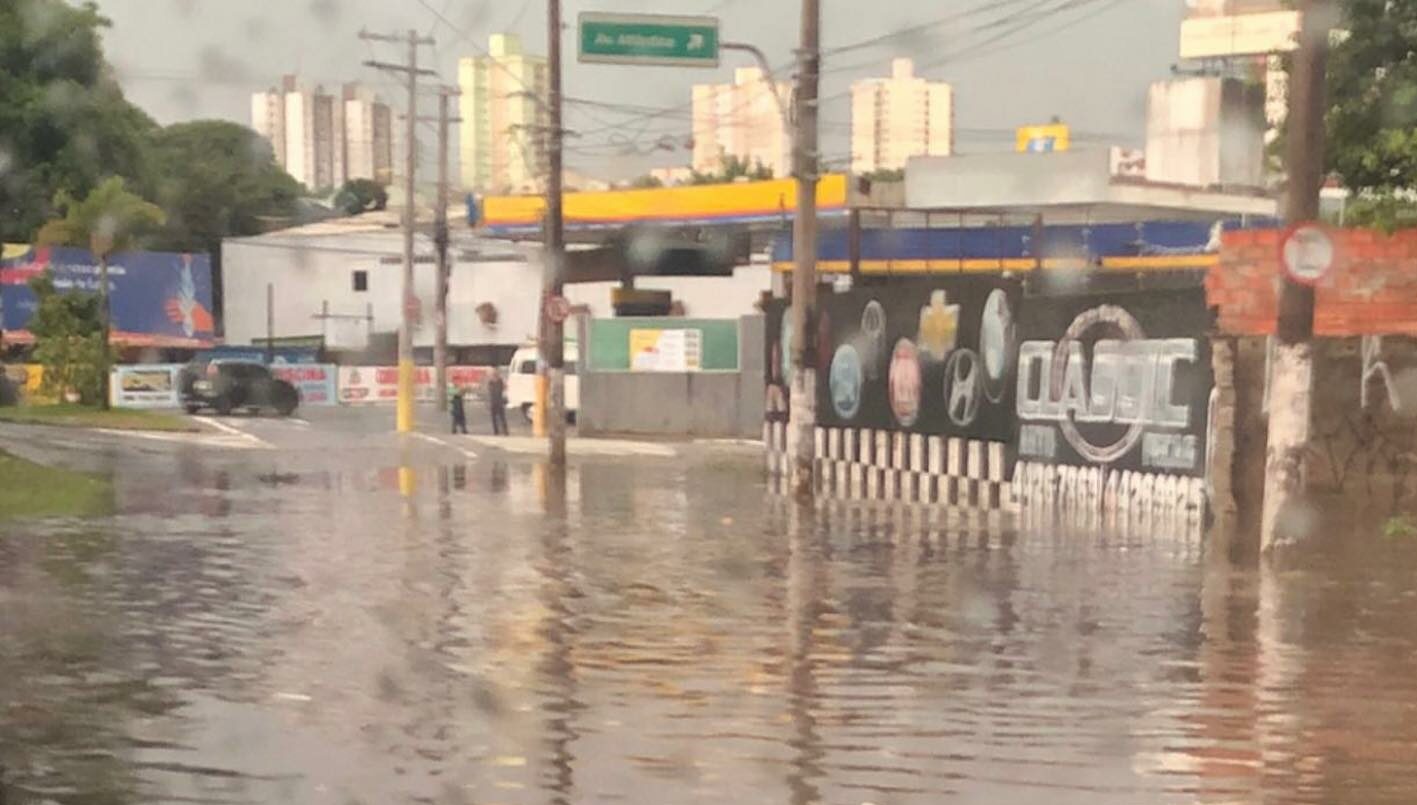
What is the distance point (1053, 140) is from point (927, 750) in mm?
47587

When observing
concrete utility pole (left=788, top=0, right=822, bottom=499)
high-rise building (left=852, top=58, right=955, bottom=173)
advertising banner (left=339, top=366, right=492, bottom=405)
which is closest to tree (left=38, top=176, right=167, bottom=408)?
advertising banner (left=339, top=366, right=492, bottom=405)

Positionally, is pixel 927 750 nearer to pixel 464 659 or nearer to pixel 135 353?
pixel 464 659

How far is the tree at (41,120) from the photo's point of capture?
100 ft

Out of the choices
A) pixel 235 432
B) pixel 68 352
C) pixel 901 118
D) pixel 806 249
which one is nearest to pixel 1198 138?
pixel 901 118

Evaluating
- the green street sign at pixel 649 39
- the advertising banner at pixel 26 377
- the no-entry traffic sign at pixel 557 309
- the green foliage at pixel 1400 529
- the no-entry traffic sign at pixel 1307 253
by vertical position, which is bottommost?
the green foliage at pixel 1400 529

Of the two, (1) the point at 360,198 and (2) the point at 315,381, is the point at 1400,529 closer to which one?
(2) the point at 315,381

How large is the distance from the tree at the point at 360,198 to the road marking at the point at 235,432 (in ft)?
140

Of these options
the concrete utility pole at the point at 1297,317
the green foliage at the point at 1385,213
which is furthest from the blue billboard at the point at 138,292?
the concrete utility pole at the point at 1297,317

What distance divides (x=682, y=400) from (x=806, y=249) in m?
19.2

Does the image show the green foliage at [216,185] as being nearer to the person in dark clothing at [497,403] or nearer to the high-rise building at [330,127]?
the high-rise building at [330,127]

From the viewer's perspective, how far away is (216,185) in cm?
7906

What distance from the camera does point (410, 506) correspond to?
2192 centimetres

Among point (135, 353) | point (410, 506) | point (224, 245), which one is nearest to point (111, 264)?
point (135, 353)

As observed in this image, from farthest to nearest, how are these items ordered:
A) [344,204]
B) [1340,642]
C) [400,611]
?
[344,204] < [400,611] < [1340,642]
